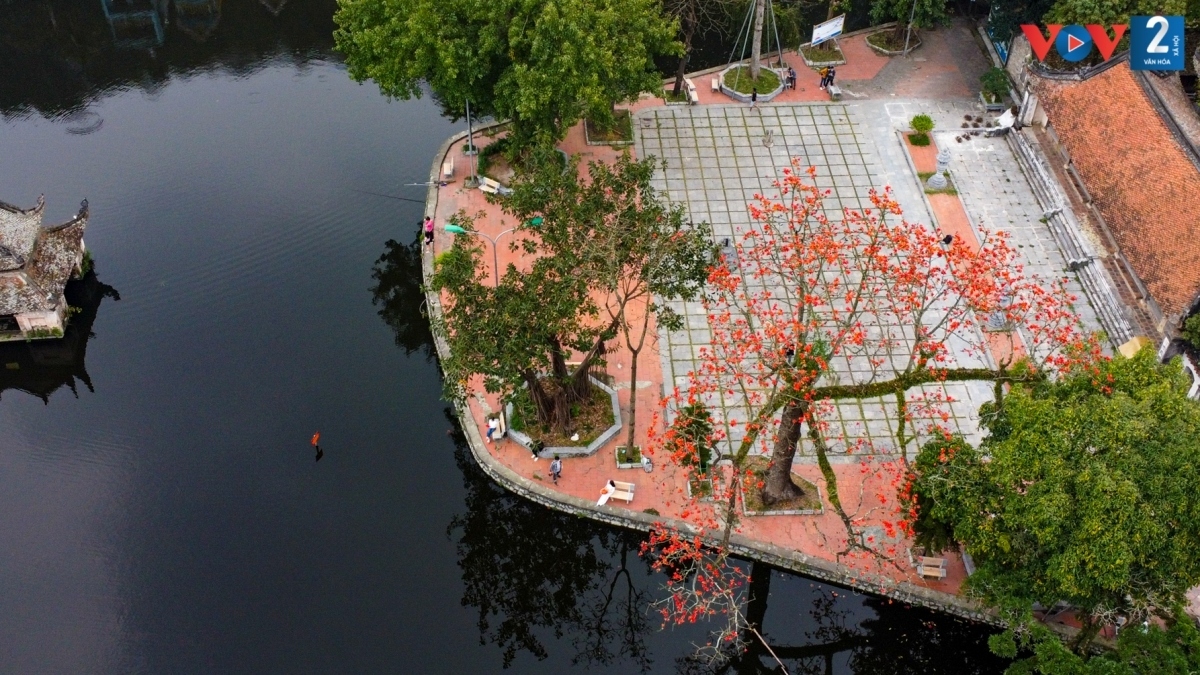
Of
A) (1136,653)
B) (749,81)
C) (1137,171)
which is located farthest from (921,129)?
(1136,653)

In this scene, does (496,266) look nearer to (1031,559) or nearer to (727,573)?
(727,573)

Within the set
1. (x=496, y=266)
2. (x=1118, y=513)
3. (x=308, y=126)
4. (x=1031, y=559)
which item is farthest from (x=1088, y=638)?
(x=308, y=126)

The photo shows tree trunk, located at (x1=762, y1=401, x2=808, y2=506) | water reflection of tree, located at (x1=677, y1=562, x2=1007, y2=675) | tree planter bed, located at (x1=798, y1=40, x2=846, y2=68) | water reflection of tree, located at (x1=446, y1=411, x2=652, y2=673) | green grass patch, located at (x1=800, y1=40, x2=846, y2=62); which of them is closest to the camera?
tree trunk, located at (x1=762, y1=401, x2=808, y2=506)

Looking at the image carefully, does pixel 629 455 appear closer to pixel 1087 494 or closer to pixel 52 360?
pixel 1087 494

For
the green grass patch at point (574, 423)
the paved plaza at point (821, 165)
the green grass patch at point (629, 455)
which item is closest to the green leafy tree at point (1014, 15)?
the paved plaza at point (821, 165)

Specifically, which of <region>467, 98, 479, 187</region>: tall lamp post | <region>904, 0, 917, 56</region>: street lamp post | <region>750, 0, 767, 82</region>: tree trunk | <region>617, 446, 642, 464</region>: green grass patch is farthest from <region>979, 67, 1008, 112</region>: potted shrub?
<region>617, 446, 642, 464</region>: green grass patch

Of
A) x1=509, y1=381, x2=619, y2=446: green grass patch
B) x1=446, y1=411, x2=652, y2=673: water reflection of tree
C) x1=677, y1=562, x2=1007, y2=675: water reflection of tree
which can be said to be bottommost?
x1=677, y1=562, x2=1007, y2=675: water reflection of tree

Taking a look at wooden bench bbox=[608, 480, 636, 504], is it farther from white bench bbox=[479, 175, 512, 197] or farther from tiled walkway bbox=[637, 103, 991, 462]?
white bench bbox=[479, 175, 512, 197]

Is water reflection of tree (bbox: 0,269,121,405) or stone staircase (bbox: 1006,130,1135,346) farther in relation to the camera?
stone staircase (bbox: 1006,130,1135,346)

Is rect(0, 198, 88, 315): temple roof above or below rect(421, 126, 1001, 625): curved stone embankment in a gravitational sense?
above
